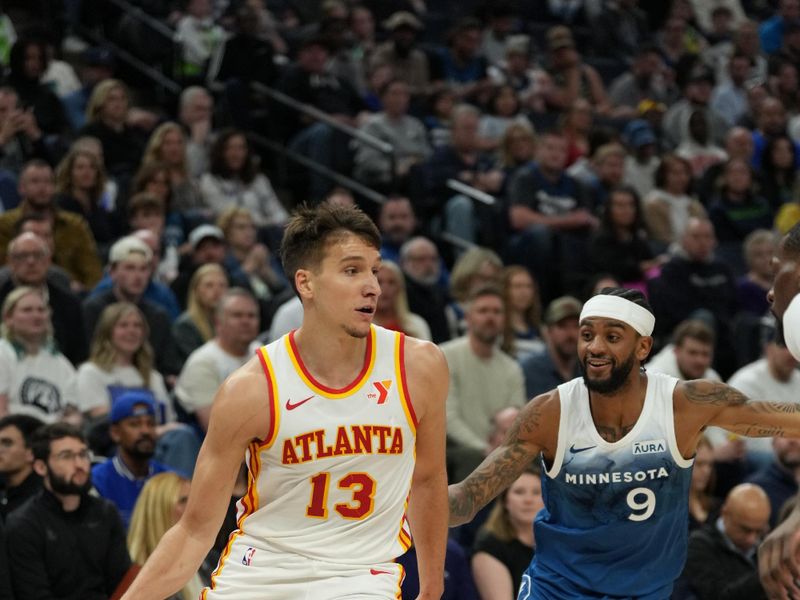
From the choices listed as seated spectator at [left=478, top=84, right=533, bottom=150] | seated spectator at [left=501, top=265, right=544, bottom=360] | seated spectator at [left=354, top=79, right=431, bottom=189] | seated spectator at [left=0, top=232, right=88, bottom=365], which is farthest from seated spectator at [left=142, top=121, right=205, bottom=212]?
seated spectator at [left=478, top=84, right=533, bottom=150]

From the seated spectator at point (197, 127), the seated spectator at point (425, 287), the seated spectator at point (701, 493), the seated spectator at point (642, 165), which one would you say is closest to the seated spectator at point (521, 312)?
the seated spectator at point (425, 287)

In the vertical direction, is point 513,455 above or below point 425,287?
below

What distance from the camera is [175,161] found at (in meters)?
13.1

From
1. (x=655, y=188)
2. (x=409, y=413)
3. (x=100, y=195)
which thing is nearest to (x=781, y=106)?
(x=655, y=188)

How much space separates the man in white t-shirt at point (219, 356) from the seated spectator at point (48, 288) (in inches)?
34.8

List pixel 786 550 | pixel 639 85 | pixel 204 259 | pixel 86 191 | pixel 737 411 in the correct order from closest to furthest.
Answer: pixel 786 550, pixel 737 411, pixel 204 259, pixel 86 191, pixel 639 85

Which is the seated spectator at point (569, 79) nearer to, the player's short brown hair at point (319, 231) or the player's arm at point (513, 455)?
the player's arm at point (513, 455)

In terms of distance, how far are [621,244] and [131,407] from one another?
5.40 metres

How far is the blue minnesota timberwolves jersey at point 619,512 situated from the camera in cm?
593

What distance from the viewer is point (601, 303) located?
604cm

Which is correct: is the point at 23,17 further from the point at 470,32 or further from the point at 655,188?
the point at 655,188

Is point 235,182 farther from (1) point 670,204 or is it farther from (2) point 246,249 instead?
(1) point 670,204

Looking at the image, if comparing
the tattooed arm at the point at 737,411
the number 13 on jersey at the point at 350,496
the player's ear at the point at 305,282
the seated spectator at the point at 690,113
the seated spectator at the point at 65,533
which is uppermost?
the seated spectator at the point at 690,113

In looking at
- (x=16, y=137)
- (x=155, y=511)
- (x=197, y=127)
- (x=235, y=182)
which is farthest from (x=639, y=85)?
(x=155, y=511)
